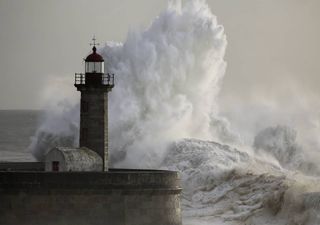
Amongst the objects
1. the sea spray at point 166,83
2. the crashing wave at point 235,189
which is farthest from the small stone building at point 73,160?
the sea spray at point 166,83

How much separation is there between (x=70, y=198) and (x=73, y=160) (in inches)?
52.8

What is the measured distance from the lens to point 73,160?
29.5 meters

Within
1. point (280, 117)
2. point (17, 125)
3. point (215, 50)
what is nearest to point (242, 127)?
point (280, 117)

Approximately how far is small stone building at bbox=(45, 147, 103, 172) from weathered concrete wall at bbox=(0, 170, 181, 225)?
3.74 feet

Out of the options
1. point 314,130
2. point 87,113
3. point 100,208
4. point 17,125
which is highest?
point 17,125

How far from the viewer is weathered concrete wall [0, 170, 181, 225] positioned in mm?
28297

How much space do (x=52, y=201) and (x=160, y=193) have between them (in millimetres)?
2515

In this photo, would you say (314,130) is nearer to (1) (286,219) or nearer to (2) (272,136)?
(2) (272,136)

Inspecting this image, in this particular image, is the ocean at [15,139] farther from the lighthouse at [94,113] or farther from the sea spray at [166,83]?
the lighthouse at [94,113]

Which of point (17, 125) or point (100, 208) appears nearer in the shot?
point (100, 208)

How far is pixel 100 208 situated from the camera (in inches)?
1122

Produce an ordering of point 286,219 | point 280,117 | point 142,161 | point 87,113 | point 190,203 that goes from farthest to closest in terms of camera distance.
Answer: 1. point 280,117
2. point 142,161
3. point 190,203
4. point 286,219
5. point 87,113

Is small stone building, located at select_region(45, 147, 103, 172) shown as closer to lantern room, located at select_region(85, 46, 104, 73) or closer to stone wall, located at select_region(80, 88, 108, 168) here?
stone wall, located at select_region(80, 88, 108, 168)

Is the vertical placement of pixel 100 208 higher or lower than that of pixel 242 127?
lower
